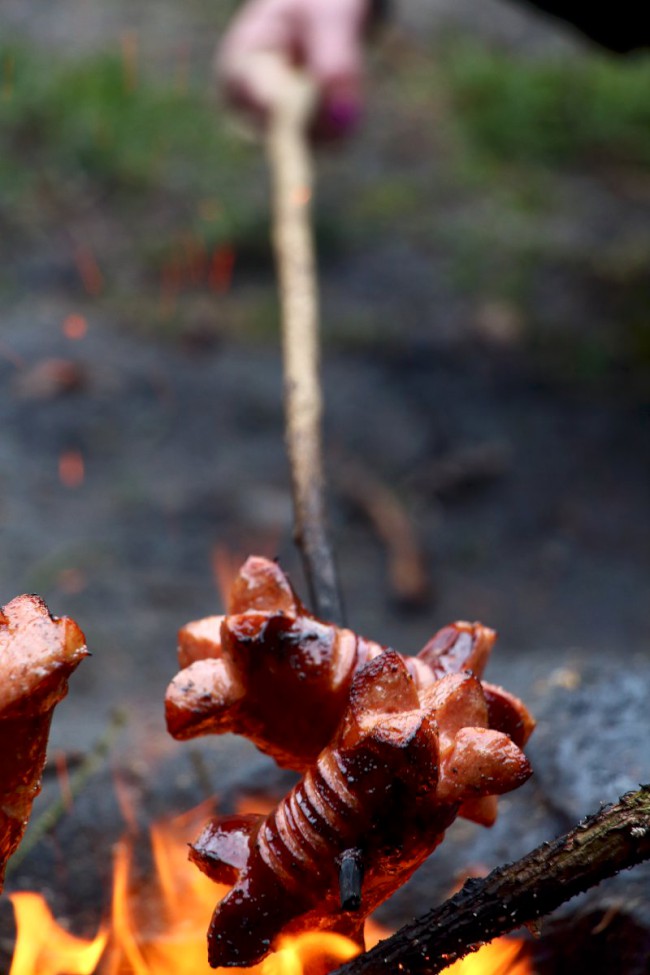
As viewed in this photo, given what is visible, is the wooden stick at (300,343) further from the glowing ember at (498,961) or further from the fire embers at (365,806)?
the glowing ember at (498,961)

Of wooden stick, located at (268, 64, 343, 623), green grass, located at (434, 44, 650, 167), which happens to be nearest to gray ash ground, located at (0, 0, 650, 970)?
wooden stick, located at (268, 64, 343, 623)

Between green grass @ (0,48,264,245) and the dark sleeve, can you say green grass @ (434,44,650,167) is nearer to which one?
green grass @ (0,48,264,245)

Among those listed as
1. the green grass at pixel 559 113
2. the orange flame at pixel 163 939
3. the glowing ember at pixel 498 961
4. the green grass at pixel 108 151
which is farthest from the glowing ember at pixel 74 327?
the glowing ember at pixel 498 961

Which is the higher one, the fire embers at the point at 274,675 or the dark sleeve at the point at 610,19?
the dark sleeve at the point at 610,19

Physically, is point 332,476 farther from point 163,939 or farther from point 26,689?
point 26,689

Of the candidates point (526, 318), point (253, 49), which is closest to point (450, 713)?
point (253, 49)

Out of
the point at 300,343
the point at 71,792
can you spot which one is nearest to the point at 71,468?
the point at 300,343
